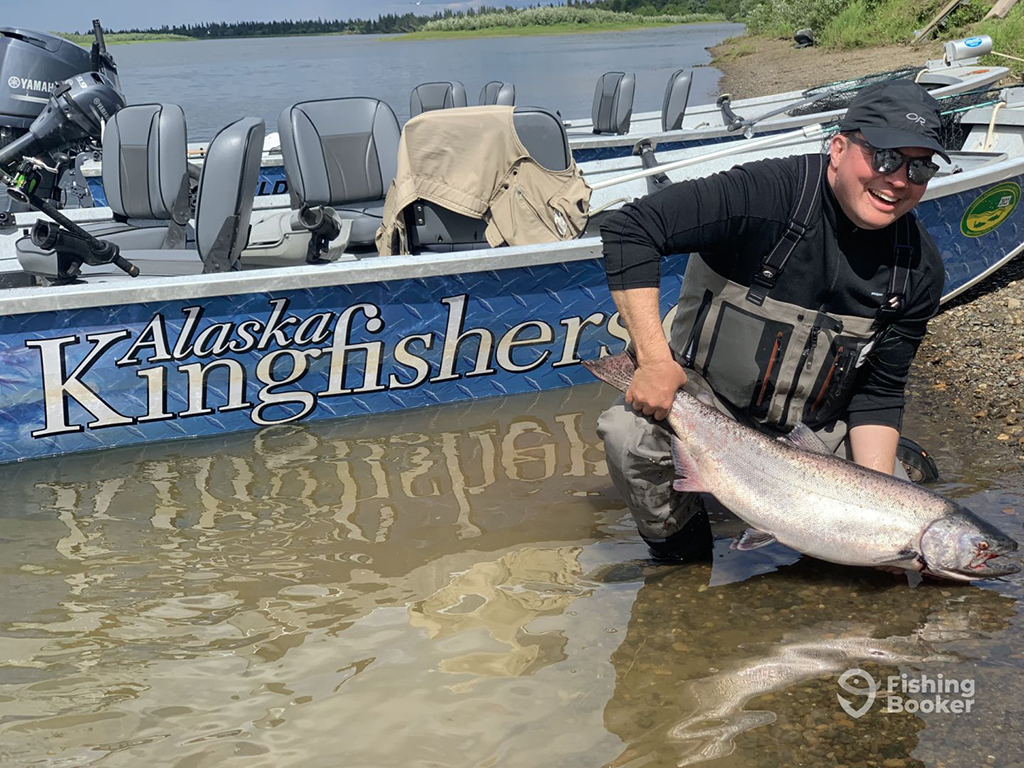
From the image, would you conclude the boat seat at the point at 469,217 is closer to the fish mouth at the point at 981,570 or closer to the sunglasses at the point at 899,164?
the sunglasses at the point at 899,164

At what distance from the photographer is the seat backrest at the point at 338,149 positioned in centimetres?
695

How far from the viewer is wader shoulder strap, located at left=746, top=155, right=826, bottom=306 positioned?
3.29 m

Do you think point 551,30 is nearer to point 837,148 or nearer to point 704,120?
point 704,120

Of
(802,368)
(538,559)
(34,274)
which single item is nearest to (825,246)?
(802,368)

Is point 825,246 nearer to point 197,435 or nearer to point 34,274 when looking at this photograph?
point 197,435

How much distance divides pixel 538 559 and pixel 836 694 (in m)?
1.44

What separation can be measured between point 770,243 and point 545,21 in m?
99.9

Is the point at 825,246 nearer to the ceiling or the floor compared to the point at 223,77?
nearer to the ceiling

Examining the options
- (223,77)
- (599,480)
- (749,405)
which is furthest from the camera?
(223,77)

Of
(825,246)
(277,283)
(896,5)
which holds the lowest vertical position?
(277,283)

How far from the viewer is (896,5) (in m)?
32.8

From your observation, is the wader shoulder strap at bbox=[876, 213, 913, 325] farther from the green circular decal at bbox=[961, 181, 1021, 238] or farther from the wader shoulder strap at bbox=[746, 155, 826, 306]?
the green circular decal at bbox=[961, 181, 1021, 238]

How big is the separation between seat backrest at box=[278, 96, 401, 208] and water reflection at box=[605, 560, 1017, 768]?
445 cm

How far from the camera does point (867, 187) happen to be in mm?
3113
